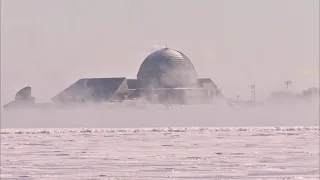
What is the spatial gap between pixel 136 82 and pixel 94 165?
58411 mm

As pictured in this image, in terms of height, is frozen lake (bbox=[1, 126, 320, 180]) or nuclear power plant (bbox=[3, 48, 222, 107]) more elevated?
frozen lake (bbox=[1, 126, 320, 180])

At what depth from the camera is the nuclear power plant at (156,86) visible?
67375 millimetres

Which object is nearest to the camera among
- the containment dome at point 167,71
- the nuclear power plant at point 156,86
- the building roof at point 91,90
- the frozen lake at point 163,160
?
the frozen lake at point 163,160

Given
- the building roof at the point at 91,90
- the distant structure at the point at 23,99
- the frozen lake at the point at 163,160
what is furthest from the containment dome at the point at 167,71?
the frozen lake at the point at 163,160

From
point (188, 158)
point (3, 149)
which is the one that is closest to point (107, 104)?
point (3, 149)

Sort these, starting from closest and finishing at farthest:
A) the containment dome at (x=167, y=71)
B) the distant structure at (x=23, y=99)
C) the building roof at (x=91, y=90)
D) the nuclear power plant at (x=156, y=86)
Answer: the distant structure at (x=23, y=99) < the building roof at (x=91, y=90) < the nuclear power plant at (x=156, y=86) < the containment dome at (x=167, y=71)

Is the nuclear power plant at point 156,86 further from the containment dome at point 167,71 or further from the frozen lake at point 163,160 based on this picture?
the frozen lake at point 163,160

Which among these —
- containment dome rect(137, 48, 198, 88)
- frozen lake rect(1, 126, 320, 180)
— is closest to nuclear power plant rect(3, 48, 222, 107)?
containment dome rect(137, 48, 198, 88)

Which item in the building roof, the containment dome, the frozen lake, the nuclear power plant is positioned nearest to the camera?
the frozen lake

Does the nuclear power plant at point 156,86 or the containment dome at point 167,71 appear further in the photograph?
the containment dome at point 167,71

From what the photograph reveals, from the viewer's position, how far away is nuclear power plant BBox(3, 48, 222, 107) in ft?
221

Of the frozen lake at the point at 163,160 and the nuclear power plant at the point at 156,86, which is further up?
the frozen lake at the point at 163,160

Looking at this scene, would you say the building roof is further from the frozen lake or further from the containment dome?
the frozen lake

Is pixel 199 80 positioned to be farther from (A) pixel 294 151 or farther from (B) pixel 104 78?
(A) pixel 294 151
